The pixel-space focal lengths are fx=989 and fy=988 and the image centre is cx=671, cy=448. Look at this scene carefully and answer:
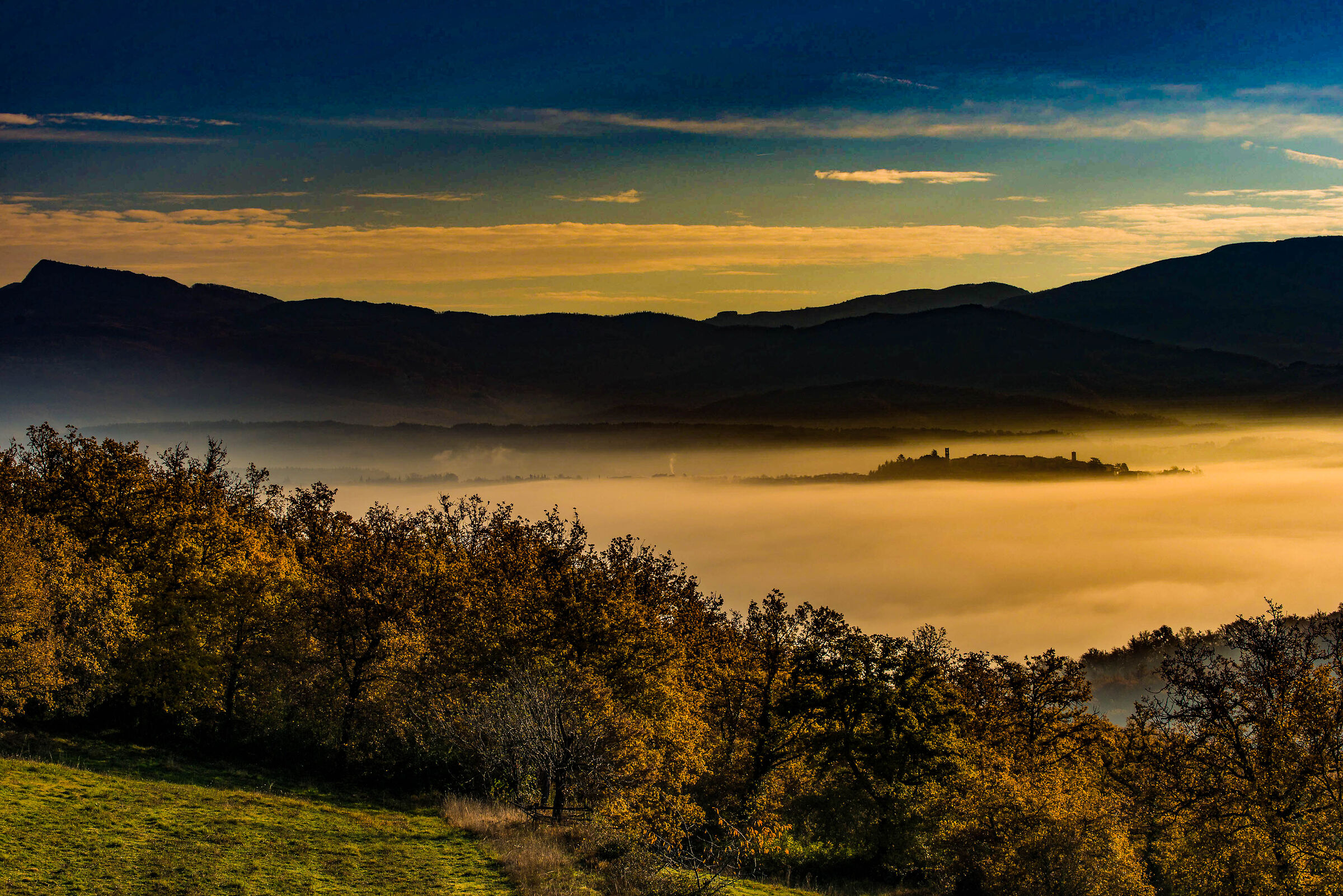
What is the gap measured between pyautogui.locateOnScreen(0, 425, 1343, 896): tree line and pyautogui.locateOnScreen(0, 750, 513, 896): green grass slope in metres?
5.36

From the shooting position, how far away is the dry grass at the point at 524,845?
31.1 meters

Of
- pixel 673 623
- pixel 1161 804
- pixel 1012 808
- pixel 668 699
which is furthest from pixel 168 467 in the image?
pixel 1161 804

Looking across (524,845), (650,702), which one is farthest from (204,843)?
(650,702)

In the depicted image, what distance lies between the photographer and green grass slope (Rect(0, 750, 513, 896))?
27984mm

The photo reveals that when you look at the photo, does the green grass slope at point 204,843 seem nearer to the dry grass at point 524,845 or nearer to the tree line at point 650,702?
the dry grass at point 524,845

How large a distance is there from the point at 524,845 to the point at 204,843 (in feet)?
34.0

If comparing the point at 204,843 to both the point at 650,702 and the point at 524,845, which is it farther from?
the point at 650,702

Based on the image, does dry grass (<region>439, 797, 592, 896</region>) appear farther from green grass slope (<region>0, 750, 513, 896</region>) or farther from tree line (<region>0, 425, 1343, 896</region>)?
tree line (<region>0, 425, 1343, 896</region>)

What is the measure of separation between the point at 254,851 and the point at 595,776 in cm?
1287

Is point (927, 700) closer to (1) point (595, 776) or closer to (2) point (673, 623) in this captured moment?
(2) point (673, 623)

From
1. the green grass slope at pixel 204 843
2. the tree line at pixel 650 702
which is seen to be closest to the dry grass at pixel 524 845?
the green grass slope at pixel 204 843

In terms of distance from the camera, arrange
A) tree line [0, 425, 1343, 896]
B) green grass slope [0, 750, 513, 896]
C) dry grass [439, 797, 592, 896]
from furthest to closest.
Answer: tree line [0, 425, 1343, 896] < dry grass [439, 797, 592, 896] < green grass slope [0, 750, 513, 896]

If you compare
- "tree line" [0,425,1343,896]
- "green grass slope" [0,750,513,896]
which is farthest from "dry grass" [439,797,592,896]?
"tree line" [0,425,1343,896]

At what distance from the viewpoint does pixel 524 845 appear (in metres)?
34.9
